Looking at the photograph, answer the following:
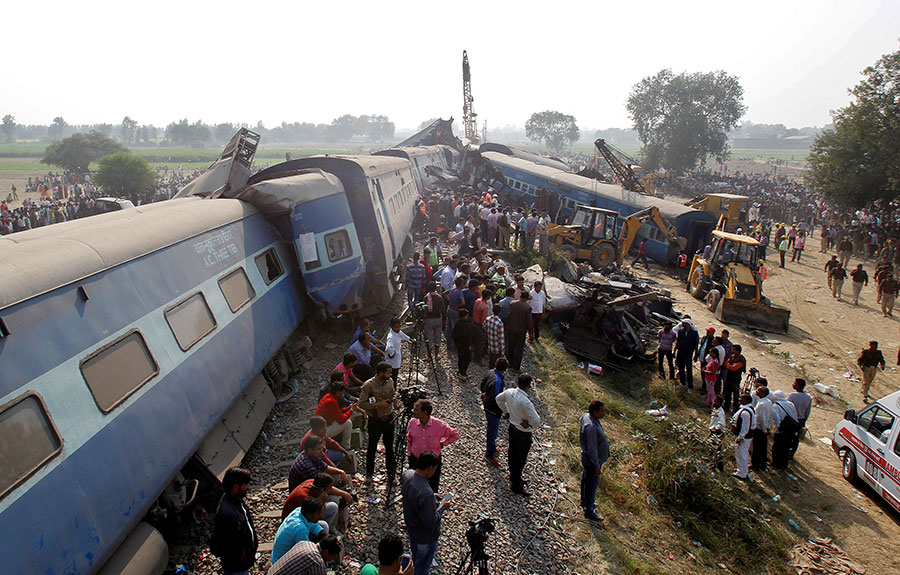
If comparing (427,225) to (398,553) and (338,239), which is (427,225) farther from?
(398,553)

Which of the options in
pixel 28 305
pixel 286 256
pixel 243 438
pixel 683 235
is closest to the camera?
pixel 28 305

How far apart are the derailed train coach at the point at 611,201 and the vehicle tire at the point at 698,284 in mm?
2642

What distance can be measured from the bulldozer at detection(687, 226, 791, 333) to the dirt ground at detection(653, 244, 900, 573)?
0.41m

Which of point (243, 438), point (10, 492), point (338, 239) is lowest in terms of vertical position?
point (243, 438)

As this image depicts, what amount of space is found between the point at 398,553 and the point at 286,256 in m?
7.40

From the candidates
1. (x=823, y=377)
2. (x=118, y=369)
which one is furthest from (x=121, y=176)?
(x=823, y=377)

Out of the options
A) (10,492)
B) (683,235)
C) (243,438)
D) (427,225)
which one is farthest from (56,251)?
(683,235)

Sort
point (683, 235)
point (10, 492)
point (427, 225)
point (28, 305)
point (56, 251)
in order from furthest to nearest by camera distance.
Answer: point (427, 225) → point (683, 235) → point (56, 251) → point (28, 305) → point (10, 492)

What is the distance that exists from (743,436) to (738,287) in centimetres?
954

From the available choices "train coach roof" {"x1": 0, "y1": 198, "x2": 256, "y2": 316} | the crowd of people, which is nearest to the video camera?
"train coach roof" {"x1": 0, "y1": 198, "x2": 256, "y2": 316}

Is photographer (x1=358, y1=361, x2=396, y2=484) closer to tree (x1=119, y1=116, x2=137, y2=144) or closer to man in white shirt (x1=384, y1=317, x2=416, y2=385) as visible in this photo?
man in white shirt (x1=384, y1=317, x2=416, y2=385)

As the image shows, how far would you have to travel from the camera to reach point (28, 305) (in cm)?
436

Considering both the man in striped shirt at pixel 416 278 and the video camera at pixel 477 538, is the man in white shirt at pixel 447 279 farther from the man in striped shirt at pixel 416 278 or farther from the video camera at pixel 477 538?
the video camera at pixel 477 538

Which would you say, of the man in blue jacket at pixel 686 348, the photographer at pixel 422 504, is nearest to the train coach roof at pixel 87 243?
the photographer at pixel 422 504
